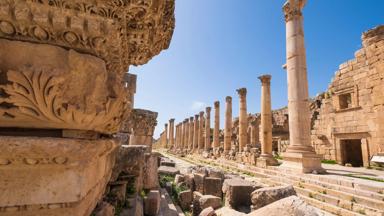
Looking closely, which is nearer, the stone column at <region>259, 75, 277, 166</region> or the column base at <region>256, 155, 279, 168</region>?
the column base at <region>256, 155, 279, 168</region>

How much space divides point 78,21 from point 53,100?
0.55m

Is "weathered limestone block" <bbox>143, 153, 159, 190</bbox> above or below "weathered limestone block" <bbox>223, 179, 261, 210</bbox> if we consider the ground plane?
above

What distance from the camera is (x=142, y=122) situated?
877cm

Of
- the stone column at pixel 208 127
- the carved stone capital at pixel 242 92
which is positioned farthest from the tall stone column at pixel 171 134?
the carved stone capital at pixel 242 92

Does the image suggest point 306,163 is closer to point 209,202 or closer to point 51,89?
point 209,202

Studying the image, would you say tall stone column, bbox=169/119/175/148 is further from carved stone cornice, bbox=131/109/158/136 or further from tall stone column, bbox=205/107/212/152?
carved stone cornice, bbox=131/109/158/136

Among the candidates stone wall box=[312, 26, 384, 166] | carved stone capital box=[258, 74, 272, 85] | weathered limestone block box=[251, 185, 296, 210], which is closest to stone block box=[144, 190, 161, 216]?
weathered limestone block box=[251, 185, 296, 210]

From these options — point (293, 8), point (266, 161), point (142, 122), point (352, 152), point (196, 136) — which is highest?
point (293, 8)

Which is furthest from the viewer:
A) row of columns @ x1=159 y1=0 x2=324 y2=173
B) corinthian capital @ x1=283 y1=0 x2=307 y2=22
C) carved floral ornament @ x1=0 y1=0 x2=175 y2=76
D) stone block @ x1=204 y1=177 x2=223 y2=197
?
corinthian capital @ x1=283 y1=0 x2=307 y2=22

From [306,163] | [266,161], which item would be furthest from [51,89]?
[266,161]

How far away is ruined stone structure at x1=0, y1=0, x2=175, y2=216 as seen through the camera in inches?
43.9

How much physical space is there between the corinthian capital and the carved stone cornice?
29.5 feet

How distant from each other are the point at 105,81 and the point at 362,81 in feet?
62.3

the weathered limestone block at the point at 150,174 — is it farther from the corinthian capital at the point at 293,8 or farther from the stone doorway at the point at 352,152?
the stone doorway at the point at 352,152
